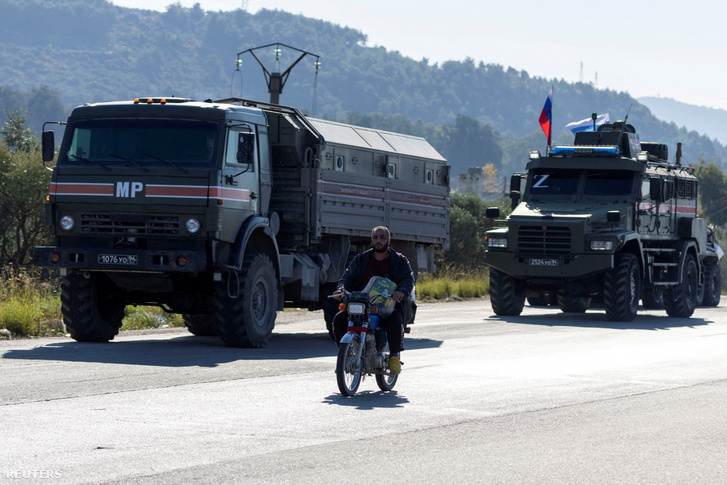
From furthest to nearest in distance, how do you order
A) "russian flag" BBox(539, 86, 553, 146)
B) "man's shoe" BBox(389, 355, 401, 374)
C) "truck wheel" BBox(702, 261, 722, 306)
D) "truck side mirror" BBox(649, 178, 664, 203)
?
"truck wheel" BBox(702, 261, 722, 306), "russian flag" BBox(539, 86, 553, 146), "truck side mirror" BBox(649, 178, 664, 203), "man's shoe" BBox(389, 355, 401, 374)

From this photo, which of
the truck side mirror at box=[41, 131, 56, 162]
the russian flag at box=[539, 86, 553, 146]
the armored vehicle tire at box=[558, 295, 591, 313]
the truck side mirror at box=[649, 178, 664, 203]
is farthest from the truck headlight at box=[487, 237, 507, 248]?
the truck side mirror at box=[41, 131, 56, 162]

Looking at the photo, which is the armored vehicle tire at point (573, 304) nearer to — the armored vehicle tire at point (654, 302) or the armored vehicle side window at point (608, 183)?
the armored vehicle tire at point (654, 302)

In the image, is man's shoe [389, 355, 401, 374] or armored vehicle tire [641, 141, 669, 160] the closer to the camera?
man's shoe [389, 355, 401, 374]

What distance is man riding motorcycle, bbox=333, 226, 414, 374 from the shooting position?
10984 millimetres

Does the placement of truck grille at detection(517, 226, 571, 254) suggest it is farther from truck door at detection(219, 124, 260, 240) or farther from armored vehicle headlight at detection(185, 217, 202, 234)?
armored vehicle headlight at detection(185, 217, 202, 234)

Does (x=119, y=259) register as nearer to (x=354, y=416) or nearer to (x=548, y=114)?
(x=354, y=416)

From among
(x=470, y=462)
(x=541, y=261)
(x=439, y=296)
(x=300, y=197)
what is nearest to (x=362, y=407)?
(x=470, y=462)

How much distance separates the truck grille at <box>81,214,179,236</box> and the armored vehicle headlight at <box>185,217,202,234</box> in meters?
0.15

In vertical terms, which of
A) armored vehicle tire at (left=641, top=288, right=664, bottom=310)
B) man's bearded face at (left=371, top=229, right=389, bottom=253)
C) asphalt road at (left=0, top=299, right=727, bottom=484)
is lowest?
asphalt road at (left=0, top=299, right=727, bottom=484)

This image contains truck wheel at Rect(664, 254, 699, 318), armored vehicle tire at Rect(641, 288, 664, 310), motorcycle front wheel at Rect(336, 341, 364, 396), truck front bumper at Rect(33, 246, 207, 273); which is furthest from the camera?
armored vehicle tire at Rect(641, 288, 664, 310)

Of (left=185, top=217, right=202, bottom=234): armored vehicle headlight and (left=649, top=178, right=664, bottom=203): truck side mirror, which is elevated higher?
(left=649, top=178, right=664, bottom=203): truck side mirror

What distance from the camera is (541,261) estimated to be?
2216 centimetres

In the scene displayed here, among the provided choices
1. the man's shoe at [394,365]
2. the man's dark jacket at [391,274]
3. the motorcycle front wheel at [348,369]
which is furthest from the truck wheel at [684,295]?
the motorcycle front wheel at [348,369]

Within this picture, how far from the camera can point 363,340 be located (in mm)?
10617
